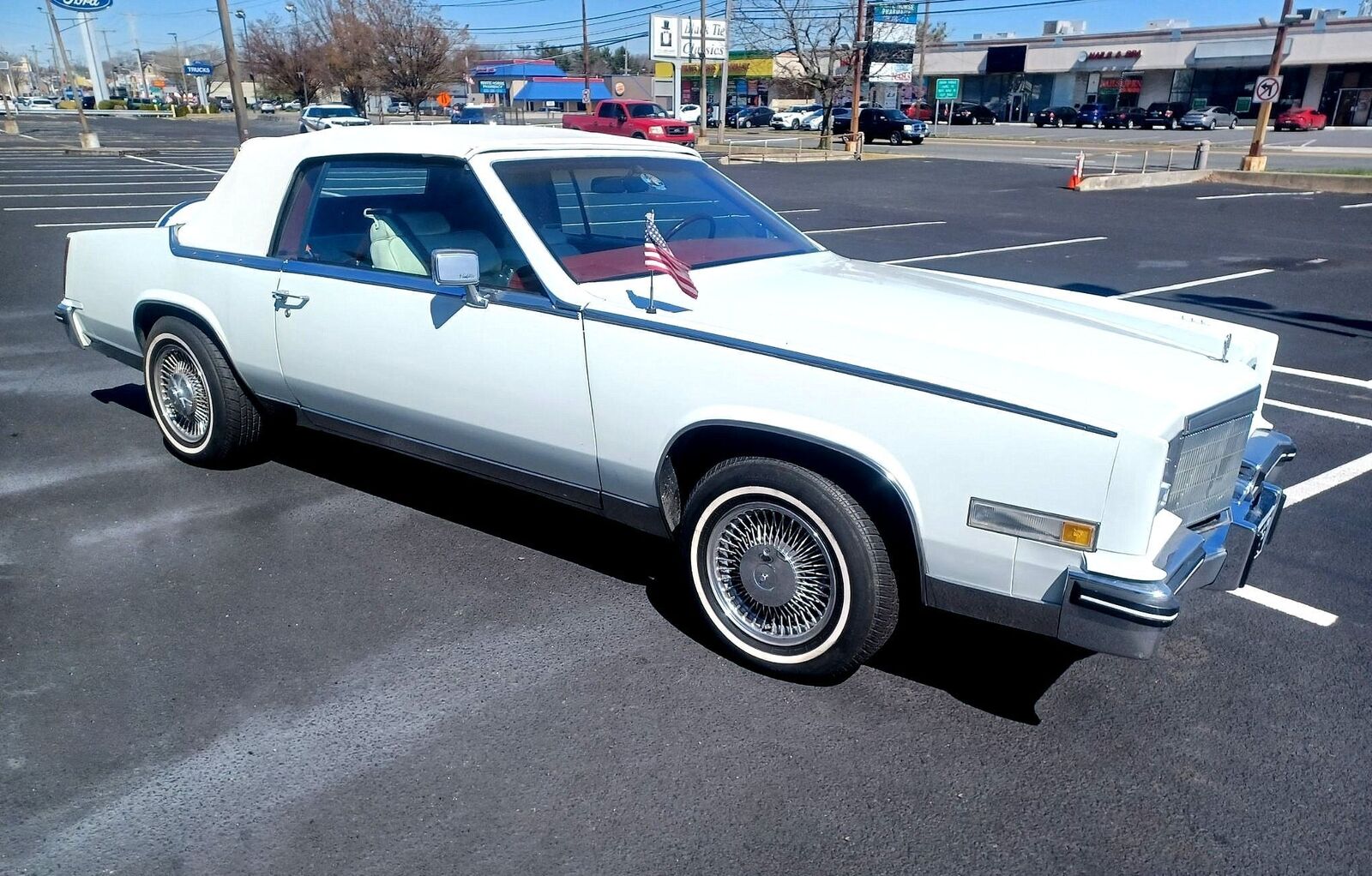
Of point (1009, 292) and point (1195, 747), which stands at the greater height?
point (1009, 292)

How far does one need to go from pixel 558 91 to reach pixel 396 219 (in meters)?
74.8

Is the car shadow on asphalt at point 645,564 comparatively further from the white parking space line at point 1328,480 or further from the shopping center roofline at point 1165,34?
the shopping center roofline at point 1165,34

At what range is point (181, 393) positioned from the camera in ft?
17.2

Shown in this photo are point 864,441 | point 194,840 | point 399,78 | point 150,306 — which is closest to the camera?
point 194,840

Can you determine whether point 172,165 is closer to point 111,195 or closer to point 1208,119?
point 111,195

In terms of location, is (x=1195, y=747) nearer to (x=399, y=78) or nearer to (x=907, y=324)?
(x=907, y=324)

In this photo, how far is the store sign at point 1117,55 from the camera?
2544 inches

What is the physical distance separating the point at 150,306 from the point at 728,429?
354 centimetres

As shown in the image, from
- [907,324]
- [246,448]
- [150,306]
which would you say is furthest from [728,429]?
[150,306]

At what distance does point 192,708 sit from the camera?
3.24 metres

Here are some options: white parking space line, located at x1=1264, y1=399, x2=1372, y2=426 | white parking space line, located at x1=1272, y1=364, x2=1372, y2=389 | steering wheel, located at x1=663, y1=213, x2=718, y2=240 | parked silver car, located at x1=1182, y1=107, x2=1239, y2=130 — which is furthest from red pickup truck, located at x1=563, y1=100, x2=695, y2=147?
parked silver car, located at x1=1182, y1=107, x2=1239, y2=130

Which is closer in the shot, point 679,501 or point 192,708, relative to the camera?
point 192,708

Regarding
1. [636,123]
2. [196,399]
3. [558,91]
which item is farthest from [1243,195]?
[558,91]

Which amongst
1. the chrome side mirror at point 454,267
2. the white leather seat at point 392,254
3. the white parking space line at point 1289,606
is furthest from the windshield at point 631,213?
the white parking space line at point 1289,606
